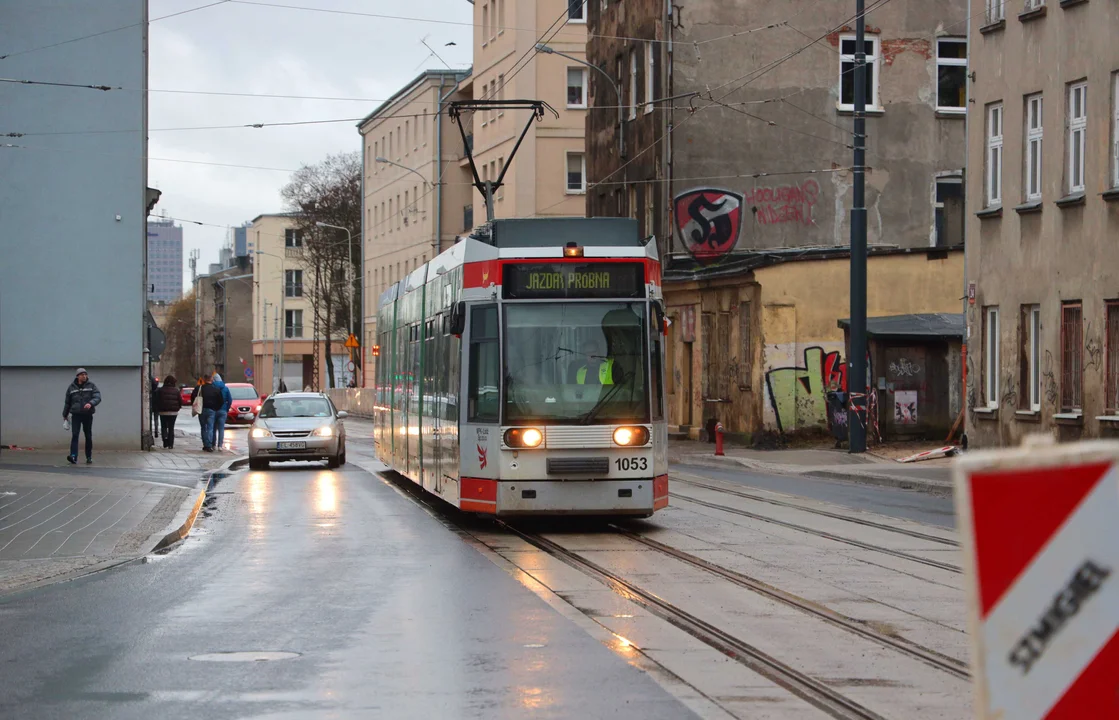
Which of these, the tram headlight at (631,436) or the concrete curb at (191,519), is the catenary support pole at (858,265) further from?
the tram headlight at (631,436)

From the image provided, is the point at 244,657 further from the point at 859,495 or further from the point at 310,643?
the point at 859,495

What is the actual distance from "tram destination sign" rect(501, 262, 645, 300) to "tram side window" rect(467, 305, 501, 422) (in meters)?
0.35

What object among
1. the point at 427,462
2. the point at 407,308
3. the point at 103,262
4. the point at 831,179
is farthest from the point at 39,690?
the point at 831,179

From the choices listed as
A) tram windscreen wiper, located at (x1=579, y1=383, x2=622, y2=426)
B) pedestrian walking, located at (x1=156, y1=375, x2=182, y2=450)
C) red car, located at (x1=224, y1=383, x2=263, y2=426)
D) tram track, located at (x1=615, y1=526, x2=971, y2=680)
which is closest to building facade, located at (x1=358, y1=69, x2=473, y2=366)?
red car, located at (x1=224, y1=383, x2=263, y2=426)

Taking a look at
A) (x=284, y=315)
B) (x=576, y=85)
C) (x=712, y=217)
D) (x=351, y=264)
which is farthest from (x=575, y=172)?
(x=284, y=315)

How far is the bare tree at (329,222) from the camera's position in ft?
308

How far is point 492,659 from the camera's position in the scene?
8.62 meters

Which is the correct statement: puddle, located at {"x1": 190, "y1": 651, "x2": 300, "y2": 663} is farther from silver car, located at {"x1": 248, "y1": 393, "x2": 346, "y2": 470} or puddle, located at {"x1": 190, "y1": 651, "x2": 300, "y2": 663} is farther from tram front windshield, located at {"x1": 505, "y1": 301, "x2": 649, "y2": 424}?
silver car, located at {"x1": 248, "y1": 393, "x2": 346, "y2": 470}

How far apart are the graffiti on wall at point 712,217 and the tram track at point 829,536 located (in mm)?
22938

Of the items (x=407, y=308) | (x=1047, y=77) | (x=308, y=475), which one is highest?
(x=1047, y=77)

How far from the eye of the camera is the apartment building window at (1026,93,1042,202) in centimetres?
2783

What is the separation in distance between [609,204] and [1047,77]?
2574 centimetres

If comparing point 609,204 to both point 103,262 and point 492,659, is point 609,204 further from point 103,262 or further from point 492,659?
point 492,659

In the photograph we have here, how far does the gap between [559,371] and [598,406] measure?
54cm
